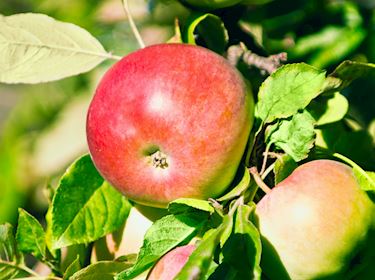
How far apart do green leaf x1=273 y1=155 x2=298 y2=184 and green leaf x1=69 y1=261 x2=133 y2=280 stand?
0.25 meters

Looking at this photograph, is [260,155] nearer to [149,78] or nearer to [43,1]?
[149,78]

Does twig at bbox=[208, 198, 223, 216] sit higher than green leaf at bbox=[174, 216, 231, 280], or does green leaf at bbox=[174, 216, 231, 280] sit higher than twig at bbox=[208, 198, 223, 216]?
green leaf at bbox=[174, 216, 231, 280]

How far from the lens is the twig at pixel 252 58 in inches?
41.3

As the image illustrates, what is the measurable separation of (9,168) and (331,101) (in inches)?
35.2

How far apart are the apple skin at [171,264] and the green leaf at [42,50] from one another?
1.08 feet

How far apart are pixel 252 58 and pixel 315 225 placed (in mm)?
337

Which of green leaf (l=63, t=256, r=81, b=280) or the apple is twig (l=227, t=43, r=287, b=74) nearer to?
the apple

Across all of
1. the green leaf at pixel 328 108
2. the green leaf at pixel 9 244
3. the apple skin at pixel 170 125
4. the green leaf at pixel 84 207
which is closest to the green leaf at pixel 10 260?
the green leaf at pixel 9 244

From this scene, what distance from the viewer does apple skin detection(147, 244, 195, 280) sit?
88 centimetres

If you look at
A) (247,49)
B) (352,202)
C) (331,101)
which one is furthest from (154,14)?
(352,202)

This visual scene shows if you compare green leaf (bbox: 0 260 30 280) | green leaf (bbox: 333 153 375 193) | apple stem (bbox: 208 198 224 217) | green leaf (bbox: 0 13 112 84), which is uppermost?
green leaf (bbox: 0 13 112 84)

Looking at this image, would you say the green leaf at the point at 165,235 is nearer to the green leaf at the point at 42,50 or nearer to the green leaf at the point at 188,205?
the green leaf at the point at 188,205

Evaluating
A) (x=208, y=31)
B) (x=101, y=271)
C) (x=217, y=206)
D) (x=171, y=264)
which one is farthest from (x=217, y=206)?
(x=208, y=31)

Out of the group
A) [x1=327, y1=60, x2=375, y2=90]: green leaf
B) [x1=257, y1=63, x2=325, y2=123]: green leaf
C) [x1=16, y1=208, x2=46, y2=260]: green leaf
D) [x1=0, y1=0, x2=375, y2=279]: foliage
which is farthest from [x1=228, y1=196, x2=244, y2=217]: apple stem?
[x1=16, y1=208, x2=46, y2=260]: green leaf
